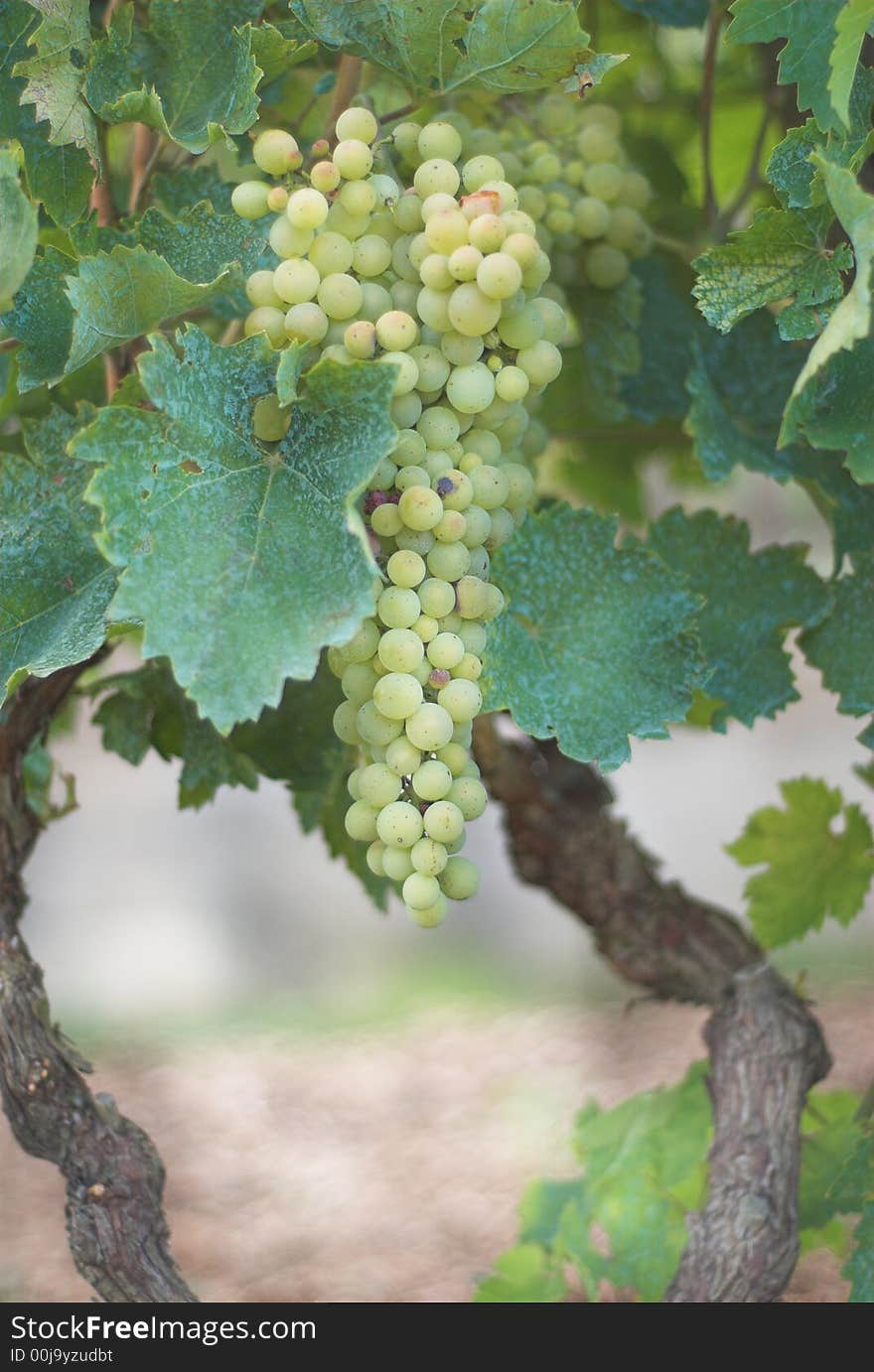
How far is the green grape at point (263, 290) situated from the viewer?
0.64 m

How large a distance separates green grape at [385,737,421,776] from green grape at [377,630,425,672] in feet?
0.11

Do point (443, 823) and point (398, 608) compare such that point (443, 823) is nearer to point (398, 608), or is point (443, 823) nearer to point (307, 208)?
point (398, 608)

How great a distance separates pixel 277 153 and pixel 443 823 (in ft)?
1.06

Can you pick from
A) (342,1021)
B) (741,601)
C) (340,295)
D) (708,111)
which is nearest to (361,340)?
(340,295)

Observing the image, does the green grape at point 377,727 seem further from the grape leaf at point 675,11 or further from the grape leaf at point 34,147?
the grape leaf at point 675,11

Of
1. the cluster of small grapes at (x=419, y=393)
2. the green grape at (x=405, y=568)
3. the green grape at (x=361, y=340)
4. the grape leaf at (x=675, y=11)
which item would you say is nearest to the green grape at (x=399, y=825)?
the cluster of small grapes at (x=419, y=393)

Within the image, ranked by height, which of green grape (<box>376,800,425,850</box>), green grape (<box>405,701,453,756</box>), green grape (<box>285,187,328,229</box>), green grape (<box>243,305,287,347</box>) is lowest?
green grape (<box>376,800,425,850</box>)

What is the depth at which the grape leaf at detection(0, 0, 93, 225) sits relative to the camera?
70 centimetres

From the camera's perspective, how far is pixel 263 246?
0.68 meters

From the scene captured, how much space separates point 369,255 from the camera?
64cm

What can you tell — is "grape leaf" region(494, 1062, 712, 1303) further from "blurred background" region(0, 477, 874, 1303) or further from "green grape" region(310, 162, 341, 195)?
"green grape" region(310, 162, 341, 195)

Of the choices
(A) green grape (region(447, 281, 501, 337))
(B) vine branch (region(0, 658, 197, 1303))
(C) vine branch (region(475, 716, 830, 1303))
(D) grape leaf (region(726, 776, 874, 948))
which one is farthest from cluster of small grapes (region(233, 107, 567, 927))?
(D) grape leaf (region(726, 776, 874, 948))
